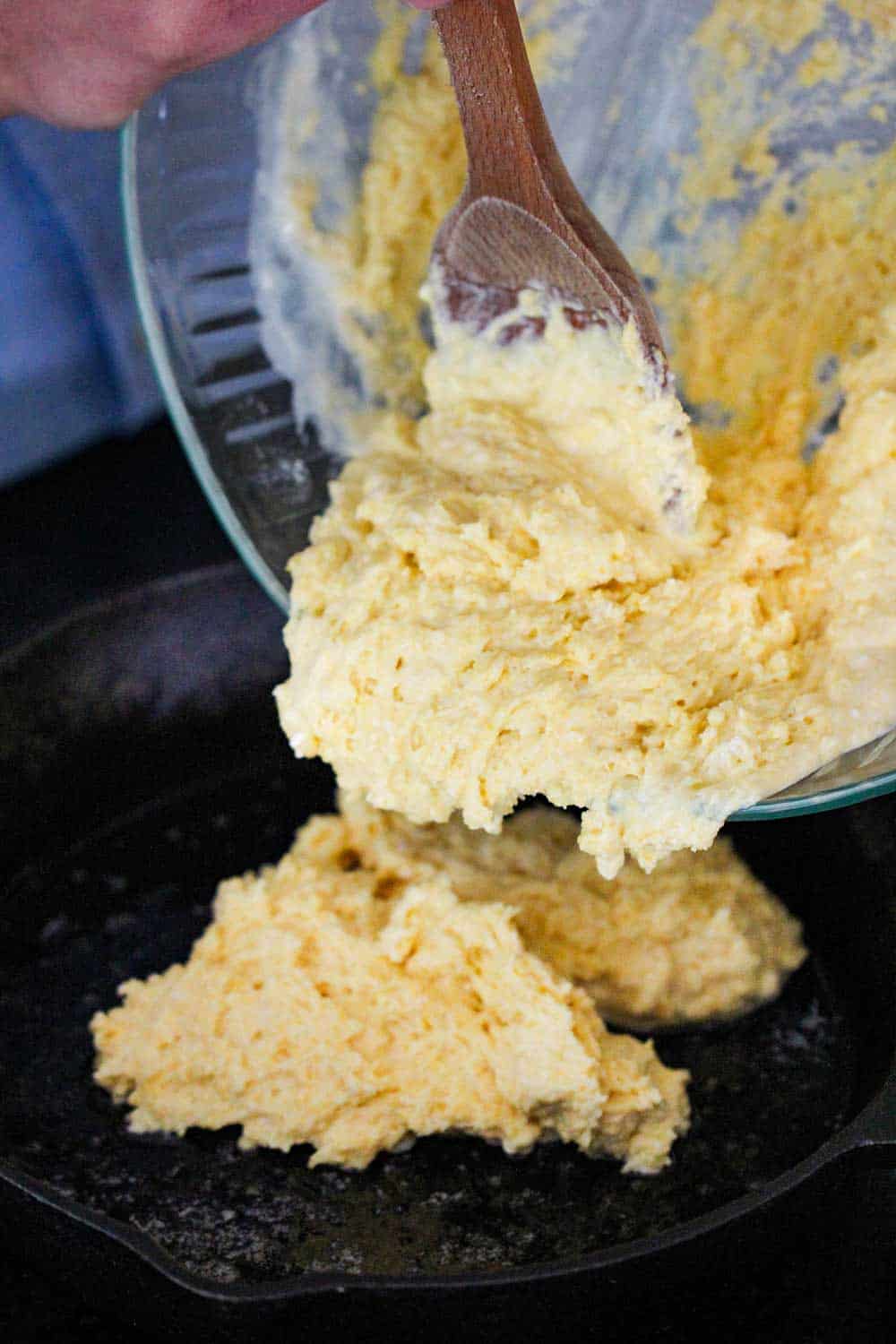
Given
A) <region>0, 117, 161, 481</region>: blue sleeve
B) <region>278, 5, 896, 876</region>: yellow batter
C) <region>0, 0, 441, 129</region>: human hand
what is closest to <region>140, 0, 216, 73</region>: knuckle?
<region>0, 0, 441, 129</region>: human hand

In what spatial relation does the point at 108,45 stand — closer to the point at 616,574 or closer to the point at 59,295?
the point at 616,574

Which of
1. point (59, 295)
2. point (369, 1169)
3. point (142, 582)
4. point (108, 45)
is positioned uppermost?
point (108, 45)

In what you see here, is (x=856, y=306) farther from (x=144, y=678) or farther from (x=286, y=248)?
(x=144, y=678)

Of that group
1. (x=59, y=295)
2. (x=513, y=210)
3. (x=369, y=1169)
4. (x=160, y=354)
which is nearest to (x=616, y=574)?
(x=513, y=210)

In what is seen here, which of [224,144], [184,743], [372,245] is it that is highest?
[224,144]

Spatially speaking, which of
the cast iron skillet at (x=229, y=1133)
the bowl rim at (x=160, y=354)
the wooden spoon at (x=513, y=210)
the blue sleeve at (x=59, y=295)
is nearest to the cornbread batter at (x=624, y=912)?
the cast iron skillet at (x=229, y=1133)

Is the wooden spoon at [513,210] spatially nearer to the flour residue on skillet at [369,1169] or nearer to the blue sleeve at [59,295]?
the flour residue on skillet at [369,1169]

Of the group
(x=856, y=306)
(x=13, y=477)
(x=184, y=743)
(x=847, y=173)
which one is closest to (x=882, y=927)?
(x=856, y=306)
